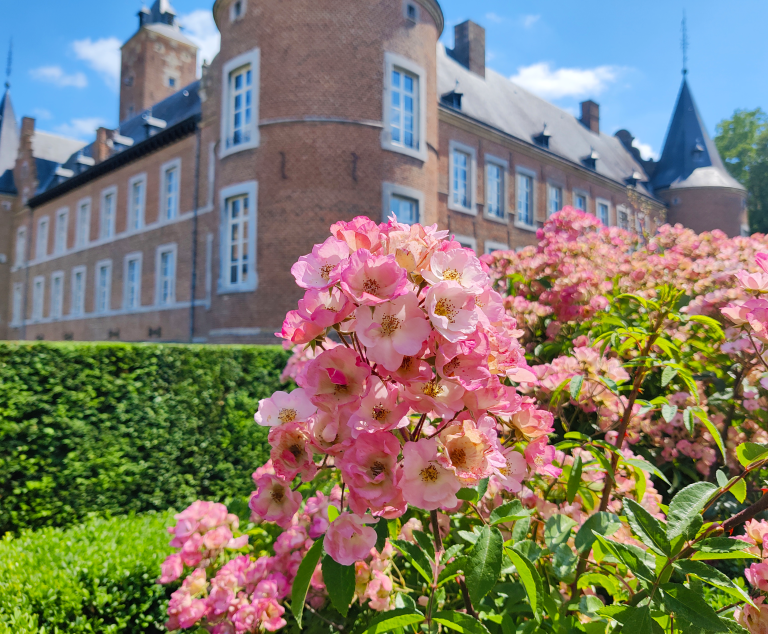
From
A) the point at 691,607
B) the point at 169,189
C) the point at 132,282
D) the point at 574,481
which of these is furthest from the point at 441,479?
the point at 132,282

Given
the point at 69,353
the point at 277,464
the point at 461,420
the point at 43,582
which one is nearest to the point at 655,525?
the point at 461,420

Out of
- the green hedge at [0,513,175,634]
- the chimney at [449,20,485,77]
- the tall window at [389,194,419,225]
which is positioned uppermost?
the chimney at [449,20,485,77]

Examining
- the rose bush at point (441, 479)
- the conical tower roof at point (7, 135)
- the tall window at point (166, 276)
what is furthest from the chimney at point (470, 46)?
the conical tower roof at point (7, 135)

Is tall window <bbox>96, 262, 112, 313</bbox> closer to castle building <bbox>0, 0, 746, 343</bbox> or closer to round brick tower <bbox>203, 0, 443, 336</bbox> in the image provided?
castle building <bbox>0, 0, 746, 343</bbox>

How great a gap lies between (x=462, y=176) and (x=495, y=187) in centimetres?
208

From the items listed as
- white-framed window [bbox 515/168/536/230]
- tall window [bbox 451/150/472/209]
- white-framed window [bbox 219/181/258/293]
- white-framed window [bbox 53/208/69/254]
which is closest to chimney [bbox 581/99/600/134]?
white-framed window [bbox 515/168/536/230]

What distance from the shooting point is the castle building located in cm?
1310

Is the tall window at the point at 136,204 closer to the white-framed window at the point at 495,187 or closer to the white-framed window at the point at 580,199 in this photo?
the white-framed window at the point at 495,187

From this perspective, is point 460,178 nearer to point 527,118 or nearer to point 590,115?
point 527,118

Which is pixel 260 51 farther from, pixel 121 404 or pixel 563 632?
pixel 563 632

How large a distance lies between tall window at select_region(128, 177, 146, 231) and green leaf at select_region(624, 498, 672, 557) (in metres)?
22.7

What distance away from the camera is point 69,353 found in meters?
5.51

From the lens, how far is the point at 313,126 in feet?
42.8

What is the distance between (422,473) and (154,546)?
310cm
